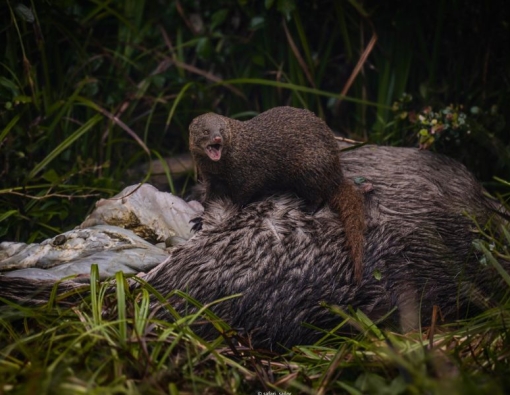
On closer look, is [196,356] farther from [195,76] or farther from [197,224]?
[195,76]

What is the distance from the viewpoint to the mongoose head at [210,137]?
4.18m

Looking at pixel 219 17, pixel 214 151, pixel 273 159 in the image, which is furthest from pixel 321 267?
pixel 219 17

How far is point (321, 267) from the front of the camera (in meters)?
3.87

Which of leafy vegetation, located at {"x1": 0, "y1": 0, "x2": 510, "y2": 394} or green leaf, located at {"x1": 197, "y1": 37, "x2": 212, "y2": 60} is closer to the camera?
leafy vegetation, located at {"x1": 0, "y1": 0, "x2": 510, "y2": 394}

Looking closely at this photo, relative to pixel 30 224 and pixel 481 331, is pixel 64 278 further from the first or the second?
pixel 481 331

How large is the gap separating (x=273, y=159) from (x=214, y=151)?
14.1 inches

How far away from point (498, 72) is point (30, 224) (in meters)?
3.57

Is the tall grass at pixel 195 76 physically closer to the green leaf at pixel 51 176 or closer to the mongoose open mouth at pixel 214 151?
the green leaf at pixel 51 176

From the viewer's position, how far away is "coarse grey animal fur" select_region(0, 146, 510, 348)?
3.76 metres

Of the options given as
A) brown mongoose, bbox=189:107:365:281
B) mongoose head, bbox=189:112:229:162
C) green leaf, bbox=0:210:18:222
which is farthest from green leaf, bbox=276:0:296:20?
green leaf, bbox=0:210:18:222

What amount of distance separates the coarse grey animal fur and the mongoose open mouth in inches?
13.2

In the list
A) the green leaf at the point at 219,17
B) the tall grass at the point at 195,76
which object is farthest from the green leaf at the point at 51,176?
the green leaf at the point at 219,17

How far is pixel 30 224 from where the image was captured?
503 centimetres

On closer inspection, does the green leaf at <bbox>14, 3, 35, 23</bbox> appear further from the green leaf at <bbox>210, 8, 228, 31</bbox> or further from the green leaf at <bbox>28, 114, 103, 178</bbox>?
the green leaf at <bbox>210, 8, 228, 31</bbox>
